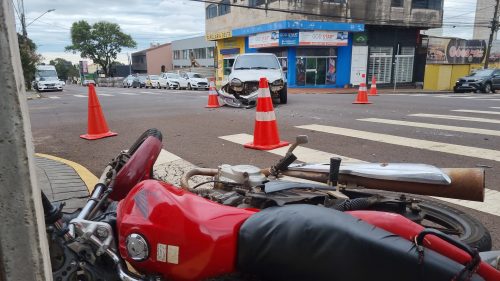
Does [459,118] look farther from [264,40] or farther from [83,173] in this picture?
[264,40]

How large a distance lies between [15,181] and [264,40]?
30.8m

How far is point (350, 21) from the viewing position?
3017 cm

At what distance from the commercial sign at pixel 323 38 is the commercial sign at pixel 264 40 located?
188cm

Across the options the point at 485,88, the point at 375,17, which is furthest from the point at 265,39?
the point at 485,88

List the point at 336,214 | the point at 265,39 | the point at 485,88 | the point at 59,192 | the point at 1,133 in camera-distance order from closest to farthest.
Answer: the point at 1,133 < the point at 336,214 < the point at 59,192 < the point at 485,88 < the point at 265,39

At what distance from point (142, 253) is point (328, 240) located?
752 millimetres

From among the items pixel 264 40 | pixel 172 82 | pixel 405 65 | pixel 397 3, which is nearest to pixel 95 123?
pixel 264 40

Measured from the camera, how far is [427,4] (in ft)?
108

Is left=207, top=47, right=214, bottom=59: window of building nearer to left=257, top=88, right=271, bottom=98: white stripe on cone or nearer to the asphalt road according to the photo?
the asphalt road

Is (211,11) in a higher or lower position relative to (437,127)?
higher

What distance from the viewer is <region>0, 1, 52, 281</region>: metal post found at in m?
1.05

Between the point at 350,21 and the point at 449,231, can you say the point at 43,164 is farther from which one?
the point at 350,21

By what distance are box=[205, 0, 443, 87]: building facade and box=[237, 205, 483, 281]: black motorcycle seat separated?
2757 centimetres

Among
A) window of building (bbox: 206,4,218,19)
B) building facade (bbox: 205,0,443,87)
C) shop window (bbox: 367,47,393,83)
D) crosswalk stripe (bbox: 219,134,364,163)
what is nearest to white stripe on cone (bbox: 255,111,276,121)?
crosswalk stripe (bbox: 219,134,364,163)
